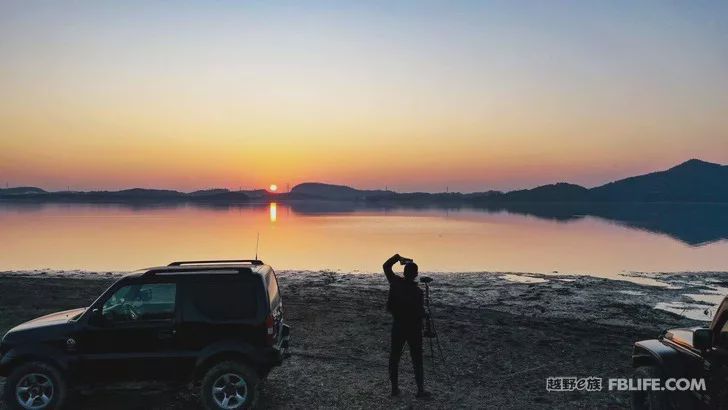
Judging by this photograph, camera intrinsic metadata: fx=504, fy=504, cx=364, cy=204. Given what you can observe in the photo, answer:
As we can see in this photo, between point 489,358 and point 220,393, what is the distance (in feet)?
22.5

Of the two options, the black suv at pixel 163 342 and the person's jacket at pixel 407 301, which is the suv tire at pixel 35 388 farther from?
the person's jacket at pixel 407 301

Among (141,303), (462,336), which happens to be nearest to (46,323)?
(141,303)

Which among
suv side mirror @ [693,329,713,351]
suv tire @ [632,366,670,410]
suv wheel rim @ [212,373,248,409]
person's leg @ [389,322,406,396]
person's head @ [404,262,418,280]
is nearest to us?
suv side mirror @ [693,329,713,351]

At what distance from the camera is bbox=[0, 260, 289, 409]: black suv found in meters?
8.66

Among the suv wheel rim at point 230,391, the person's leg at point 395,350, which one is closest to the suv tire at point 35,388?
the suv wheel rim at point 230,391

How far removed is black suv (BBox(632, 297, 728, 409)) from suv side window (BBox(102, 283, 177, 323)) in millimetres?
7836

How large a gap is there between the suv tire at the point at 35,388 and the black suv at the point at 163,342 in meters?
0.02

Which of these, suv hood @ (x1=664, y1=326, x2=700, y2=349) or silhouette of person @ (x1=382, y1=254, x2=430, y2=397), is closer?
suv hood @ (x1=664, y1=326, x2=700, y2=349)

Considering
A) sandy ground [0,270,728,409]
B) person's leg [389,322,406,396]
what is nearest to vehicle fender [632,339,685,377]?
sandy ground [0,270,728,409]

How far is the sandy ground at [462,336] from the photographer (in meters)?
9.88

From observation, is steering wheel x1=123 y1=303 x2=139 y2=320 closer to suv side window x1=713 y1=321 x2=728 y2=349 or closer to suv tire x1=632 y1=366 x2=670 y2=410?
suv tire x1=632 y1=366 x2=670 y2=410

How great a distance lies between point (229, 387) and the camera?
28.8 ft

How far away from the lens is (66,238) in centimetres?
6378

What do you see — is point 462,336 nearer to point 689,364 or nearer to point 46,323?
point 689,364
